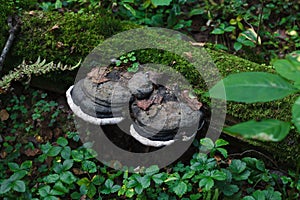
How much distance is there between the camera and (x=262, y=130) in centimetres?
129

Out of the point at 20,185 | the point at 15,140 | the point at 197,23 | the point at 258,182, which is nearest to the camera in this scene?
the point at 20,185

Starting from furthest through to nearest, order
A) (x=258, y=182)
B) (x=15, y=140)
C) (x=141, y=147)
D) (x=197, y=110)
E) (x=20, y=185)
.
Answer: (x=15, y=140)
(x=141, y=147)
(x=258, y=182)
(x=197, y=110)
(x=20, y=185)

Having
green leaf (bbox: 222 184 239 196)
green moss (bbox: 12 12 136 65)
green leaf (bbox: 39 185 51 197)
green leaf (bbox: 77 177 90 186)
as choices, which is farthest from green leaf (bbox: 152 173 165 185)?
green moss (bbox: 12 12 136 65)

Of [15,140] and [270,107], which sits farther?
[15,140]

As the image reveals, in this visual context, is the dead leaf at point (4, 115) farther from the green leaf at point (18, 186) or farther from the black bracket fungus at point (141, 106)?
the green leaf at point (18, 186)

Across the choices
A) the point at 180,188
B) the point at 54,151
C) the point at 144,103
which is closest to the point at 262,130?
the point at 180,188

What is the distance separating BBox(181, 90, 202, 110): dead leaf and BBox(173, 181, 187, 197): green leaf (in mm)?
663

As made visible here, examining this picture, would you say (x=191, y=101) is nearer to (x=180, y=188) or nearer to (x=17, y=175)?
(x=180, y=188)

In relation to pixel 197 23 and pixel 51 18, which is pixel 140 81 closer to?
pixel 51 18

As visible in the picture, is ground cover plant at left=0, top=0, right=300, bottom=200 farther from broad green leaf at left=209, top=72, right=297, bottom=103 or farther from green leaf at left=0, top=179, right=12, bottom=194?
broad green leaf at left=209, top=72, right=297, bottom=103

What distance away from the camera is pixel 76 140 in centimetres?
363

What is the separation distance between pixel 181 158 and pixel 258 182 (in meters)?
0.74

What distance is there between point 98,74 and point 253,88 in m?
2.16

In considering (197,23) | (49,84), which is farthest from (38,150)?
(197,23)
